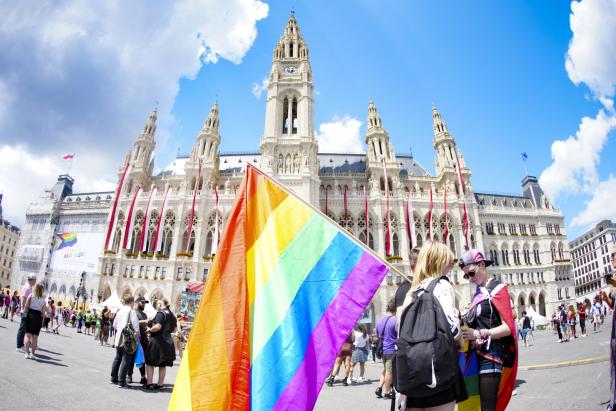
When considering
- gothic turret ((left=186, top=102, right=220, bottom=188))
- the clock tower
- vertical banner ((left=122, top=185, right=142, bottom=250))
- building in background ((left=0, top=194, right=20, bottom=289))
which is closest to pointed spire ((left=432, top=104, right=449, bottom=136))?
the clock tower

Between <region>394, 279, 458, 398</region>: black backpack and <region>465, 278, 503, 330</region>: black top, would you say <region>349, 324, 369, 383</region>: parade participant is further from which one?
<region>394, 279, 458, 398</region>: black backpack

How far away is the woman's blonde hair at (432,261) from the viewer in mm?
2814

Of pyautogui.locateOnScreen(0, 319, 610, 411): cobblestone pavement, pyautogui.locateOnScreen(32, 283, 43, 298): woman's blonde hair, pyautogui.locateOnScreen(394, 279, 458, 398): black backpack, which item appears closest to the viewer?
pyautogui.locateOnScreen(394, 279, 458, 398): black backpack

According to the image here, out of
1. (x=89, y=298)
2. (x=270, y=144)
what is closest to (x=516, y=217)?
(x=270, y=144)

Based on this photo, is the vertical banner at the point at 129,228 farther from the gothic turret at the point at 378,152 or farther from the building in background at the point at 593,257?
the building in background at the point at 593,257

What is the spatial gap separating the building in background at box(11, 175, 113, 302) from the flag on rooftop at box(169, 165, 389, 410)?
46753 mm

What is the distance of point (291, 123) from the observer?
4534 cm

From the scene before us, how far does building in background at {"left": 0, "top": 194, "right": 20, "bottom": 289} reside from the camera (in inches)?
2628

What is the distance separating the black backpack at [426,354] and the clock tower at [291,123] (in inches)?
1349

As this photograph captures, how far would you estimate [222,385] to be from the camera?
313cm

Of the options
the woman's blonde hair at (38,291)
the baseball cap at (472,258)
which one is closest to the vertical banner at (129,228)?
the woman's blonde hair at (38,291)

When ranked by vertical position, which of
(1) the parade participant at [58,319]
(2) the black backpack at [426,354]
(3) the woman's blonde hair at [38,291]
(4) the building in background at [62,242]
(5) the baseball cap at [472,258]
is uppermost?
(4) the building in background at [62,242]

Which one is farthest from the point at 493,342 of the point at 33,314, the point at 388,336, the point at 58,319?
the point at 58,319

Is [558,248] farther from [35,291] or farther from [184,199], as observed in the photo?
[35,291]
